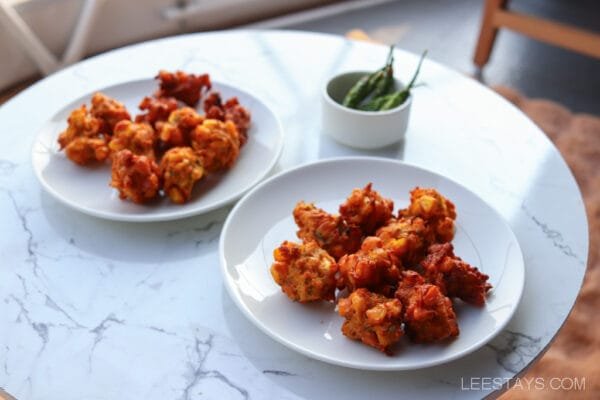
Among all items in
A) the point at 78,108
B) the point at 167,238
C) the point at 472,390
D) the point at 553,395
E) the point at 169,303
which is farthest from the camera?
the point at 553,395

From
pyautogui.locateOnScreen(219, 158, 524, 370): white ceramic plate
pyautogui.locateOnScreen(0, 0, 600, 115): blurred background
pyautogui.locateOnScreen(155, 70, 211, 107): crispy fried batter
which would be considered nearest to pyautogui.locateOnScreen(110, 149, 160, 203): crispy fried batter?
pyautogui.locateOnScreen(219, 158, 524, 370): white ceramic plate

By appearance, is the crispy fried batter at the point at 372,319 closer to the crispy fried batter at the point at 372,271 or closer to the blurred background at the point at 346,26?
the crispy fried batter at the point at 372,271

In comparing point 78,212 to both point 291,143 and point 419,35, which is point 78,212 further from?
point 419,35

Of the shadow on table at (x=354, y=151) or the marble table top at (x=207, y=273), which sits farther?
the shadow on table at (x=354, y=151)

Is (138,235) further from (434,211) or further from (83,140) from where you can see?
(434,211)

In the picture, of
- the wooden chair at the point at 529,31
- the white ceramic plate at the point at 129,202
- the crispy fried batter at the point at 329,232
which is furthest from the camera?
the wooden chair at the point at 529,31

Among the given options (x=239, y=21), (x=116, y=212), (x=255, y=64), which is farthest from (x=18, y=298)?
(x=239, y=21)

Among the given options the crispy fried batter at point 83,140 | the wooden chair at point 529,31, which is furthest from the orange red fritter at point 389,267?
the wooden chair at point 529,31

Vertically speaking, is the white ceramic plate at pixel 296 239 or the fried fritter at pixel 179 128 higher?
the fried fritter at pixel 179 128
